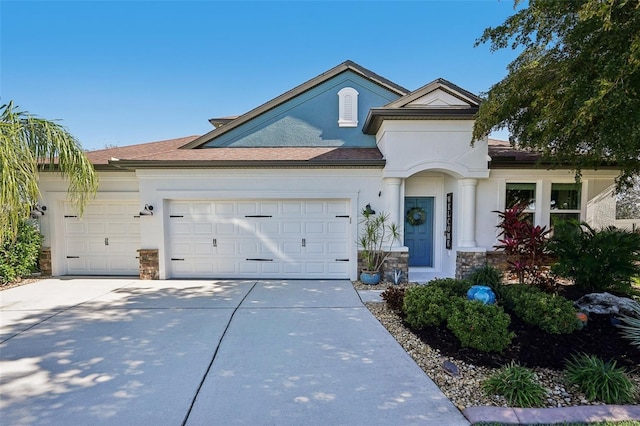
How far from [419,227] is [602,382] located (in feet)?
21.1

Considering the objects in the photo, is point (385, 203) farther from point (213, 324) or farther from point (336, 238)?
point (213, 324)

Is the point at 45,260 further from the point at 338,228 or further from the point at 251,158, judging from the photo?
the point at 338,228

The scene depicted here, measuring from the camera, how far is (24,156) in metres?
5.66

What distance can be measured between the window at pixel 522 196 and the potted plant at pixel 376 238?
361 centimetres

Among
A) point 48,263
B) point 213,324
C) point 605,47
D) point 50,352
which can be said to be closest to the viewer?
Result: point 50,352

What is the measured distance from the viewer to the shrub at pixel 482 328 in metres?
3.97

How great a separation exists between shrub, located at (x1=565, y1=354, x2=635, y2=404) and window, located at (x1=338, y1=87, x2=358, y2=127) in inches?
335

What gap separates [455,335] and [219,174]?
23.2 ft

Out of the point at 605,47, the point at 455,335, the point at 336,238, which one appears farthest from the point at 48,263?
the point at 605,47

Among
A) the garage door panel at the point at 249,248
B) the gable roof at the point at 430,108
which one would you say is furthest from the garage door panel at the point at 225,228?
the gable roof at the point at 430,108

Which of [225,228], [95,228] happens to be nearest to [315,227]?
[225,228]

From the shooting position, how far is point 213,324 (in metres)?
5.14

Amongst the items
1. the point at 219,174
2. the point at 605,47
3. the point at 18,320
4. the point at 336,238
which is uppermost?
the point at 605,47

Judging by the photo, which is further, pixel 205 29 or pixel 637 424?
pixel 205 29
